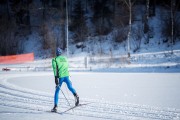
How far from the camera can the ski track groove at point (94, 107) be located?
811 cm

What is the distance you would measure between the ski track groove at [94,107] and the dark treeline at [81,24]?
21253mm

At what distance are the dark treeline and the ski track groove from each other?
2125 centimetres

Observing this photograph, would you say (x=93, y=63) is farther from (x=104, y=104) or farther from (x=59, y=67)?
(x=59, y=67)

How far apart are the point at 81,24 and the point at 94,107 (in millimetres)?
29816

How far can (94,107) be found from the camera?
9.29m

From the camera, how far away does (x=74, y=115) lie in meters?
8.31

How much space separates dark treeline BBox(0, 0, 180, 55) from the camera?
3356cm

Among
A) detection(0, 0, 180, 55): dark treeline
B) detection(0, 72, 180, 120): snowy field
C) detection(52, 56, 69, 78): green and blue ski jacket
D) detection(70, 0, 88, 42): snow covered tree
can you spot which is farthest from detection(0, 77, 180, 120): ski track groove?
detection(70, 0, 88, 42): snow covered tree

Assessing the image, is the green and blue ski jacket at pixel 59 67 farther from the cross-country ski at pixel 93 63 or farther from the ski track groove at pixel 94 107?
the ski track groove at pixel 94 107

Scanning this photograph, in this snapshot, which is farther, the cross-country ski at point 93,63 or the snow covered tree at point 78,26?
the snow covered tree at point 78,26

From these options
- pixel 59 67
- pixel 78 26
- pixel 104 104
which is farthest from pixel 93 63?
pixel 59 67

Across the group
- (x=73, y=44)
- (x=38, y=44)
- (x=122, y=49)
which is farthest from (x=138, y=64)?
(x=38, y=44)

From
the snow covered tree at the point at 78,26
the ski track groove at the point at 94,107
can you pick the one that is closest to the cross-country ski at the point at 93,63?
the ski track groove at the point at 94,107

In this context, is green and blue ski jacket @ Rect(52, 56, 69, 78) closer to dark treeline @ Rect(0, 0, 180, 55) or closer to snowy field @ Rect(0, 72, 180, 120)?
snowy field @ Rect(0, 72, 180, 120)
